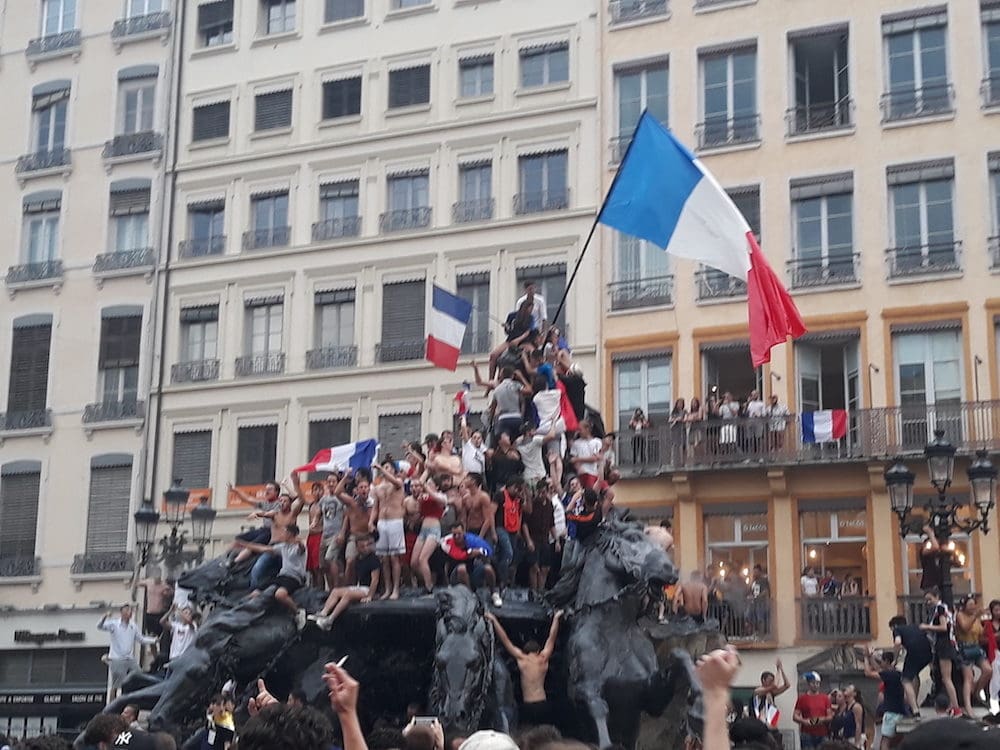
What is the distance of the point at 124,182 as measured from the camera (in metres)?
42.2

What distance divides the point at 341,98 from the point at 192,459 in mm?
10216

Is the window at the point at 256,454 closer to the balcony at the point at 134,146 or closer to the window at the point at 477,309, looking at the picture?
the window at the point at 477,309

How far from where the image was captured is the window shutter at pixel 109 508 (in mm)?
39781

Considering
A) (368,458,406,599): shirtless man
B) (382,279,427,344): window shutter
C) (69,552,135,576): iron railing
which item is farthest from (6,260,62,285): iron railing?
(368,458,406,599): shirtless man

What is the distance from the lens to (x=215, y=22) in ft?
139

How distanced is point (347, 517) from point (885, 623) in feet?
52.7

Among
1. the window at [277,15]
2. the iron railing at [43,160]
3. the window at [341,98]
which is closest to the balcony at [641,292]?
the window at [341,98]

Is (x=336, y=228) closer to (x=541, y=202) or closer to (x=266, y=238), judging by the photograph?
(x=266, y=238)

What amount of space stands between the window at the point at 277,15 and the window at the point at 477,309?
373 inches

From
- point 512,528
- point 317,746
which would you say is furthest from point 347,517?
point 317,746

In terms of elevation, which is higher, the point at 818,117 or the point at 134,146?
the point at 134,146

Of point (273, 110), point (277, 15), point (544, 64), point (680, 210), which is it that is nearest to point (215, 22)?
point (277, 15)

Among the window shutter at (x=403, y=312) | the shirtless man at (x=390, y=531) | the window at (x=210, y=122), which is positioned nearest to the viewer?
the shirtless man at (x=390, y=531)

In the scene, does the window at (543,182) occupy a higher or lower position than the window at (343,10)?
lower
